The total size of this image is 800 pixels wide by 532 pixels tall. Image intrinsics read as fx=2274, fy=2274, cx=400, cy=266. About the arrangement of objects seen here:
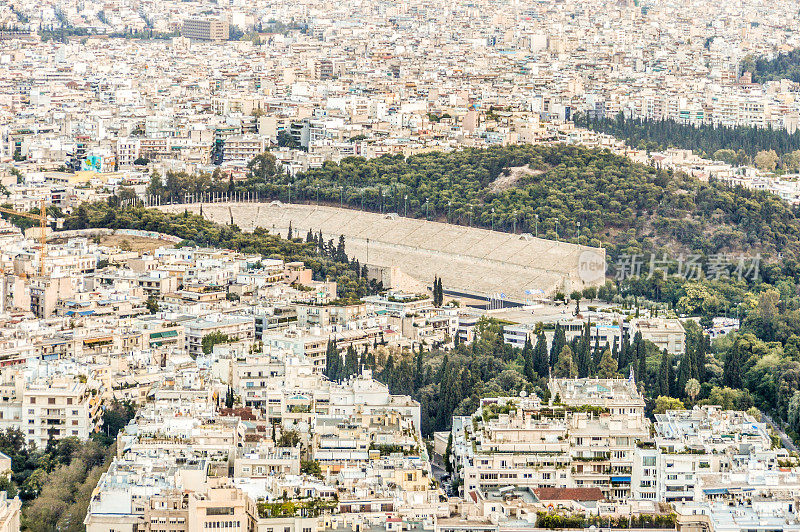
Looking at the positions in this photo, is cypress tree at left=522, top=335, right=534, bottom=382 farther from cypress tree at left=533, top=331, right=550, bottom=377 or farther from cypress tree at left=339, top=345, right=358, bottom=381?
cypress tree at left=339, top=345, right=358, bottom=381

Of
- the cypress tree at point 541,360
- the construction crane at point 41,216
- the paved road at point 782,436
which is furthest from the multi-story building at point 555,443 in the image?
the construction crane at point 41,216

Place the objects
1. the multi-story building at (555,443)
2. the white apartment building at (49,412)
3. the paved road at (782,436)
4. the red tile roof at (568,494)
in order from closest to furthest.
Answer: the red tile roof at (568,494)
the multi-story building at (555,443)
the white apartment building at (49,412)
the paved road at (782,436)

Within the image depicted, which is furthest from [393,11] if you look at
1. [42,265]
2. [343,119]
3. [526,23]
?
[42,265]

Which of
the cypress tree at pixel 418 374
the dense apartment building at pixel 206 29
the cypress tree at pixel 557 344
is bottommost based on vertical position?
the dense apartment building at pixel 206 29

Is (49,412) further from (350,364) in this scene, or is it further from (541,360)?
(541,360)

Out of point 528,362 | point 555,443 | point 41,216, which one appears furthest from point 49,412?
point 41,216

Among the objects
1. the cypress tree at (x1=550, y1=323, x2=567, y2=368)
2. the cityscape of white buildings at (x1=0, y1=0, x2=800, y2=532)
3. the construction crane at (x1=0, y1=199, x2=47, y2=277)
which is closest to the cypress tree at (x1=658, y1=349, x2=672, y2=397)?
the cypress tree at (x1=550, y1=323, x2=567, y2=368)

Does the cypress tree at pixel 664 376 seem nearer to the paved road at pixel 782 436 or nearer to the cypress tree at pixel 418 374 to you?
the paved road at pixel 782 436

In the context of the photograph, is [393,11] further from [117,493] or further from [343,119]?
[117,493]
